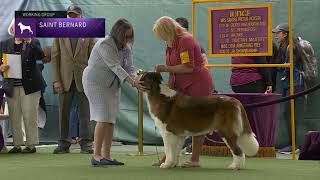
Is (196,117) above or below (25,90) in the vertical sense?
below

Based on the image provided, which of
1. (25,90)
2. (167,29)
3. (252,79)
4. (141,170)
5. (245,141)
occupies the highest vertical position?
(167,29)

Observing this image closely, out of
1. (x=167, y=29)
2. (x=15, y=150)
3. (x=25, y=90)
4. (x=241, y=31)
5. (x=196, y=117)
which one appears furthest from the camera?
(x=15, y=150)

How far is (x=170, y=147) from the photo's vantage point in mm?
6875

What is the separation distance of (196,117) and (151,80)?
602 millimetres

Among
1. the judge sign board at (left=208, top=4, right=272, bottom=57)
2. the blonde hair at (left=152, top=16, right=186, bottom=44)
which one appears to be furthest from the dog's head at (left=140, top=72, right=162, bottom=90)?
the judge sign board at (left=208, top=4, right=272, bottom=57)

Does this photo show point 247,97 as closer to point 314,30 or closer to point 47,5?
point 314,30

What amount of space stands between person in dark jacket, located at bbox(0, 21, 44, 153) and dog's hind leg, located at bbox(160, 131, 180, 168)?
3215 mm

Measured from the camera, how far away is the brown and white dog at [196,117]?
6797 mm

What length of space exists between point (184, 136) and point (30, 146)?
3.46 m

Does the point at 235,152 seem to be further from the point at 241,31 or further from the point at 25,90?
the point at 25,90

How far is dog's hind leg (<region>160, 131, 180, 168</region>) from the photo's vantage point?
6.86 meters

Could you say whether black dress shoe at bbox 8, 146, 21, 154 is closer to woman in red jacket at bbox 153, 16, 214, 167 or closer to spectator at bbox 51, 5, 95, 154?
spectator at bbox 51, 5, 95, 154

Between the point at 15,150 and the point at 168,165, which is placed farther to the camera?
the point at 15,150

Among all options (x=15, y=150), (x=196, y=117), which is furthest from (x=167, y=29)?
(x=15, y=150)
